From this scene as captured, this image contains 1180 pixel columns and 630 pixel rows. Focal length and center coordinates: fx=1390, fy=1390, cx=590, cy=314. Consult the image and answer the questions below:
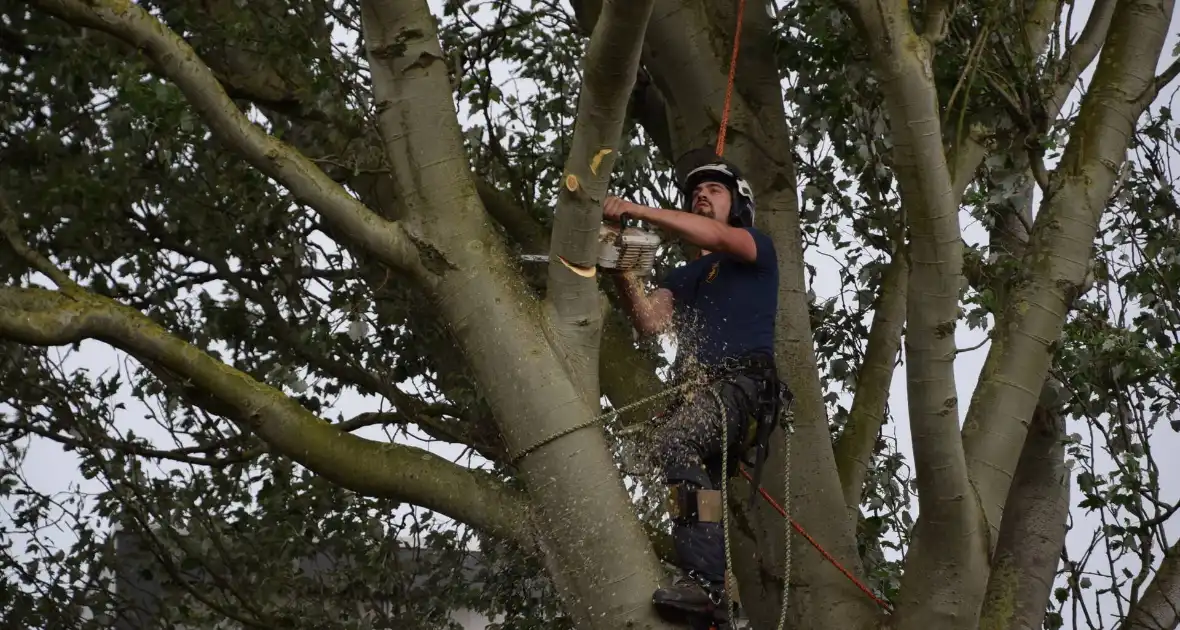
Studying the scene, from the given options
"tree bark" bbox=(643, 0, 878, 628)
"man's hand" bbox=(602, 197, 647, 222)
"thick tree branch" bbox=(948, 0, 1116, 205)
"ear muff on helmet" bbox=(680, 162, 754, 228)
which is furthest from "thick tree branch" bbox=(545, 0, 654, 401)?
"thick tree branch" bbox=(948, 0, 1116, 205)

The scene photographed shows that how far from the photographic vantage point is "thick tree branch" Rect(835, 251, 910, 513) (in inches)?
205

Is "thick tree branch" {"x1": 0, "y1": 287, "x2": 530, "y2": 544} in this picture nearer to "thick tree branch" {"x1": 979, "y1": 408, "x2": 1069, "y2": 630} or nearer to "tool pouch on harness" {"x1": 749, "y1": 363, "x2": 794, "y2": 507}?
"tool pouch on harness" {"x1": 749, "y1": 363, "x2": 794, "y2": 507}

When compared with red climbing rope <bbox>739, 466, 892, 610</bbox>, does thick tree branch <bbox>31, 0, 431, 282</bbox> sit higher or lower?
higher

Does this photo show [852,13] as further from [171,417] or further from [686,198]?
[171,417]

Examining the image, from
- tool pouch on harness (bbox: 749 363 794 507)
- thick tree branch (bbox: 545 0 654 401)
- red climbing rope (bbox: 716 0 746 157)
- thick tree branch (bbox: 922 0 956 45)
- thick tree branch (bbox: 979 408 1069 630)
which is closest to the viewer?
thick tree branch (bbox: 545 0 654 401)

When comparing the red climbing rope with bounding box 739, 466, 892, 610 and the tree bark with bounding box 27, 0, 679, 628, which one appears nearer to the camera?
the tree bark with bounding box 27, 0, 679, 628

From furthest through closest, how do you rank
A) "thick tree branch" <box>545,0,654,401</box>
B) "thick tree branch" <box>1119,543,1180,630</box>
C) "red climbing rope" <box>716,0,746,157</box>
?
"thick tree branch" <box>1119,543,1180,630</box> → "red climbing rope" <box>716,0,746,157</box> → "thick tree branch" <box>545,0,654,401</box>

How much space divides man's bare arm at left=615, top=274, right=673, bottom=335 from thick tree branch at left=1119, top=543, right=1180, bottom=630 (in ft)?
6.73

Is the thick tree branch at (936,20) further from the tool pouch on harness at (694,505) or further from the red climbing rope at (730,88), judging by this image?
the tool pouch on harness at (694,505)

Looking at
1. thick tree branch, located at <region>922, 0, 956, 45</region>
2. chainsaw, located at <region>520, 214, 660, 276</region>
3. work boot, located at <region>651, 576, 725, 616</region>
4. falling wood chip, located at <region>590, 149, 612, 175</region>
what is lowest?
work boot, located at <region>651, 576, 725, 616</region>

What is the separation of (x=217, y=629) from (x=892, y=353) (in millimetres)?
3617

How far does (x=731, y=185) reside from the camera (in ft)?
15.5

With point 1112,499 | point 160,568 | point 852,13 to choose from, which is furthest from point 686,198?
point 160,568

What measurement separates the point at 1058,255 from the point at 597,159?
193 centimetres
